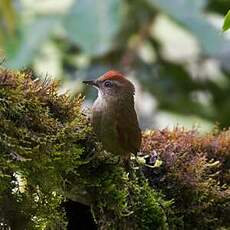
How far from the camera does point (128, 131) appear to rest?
198cm

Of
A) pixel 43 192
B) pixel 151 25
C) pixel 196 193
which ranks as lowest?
pixel 43 192

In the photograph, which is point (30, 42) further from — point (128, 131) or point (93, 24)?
point (128, 131)

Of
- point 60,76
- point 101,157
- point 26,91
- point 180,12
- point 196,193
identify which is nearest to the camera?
point 26,91

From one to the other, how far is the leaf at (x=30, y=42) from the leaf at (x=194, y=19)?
0.50 m

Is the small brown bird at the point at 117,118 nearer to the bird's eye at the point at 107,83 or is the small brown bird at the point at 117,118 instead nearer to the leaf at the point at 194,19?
the bird's eye at the point at 107,83

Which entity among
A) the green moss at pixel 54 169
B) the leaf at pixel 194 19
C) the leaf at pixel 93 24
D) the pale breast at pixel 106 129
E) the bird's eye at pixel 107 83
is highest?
the leaf at pixel 194 19

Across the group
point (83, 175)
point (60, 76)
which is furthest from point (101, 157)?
point (60, 76)

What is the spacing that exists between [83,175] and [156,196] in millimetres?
227

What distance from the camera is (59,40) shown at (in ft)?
16.2

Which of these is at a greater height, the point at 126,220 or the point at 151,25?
the point at 151,25

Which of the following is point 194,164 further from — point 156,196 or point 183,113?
point 183,113

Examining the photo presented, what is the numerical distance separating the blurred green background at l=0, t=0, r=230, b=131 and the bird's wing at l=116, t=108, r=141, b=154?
1.76 meters

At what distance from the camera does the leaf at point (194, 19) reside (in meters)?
4.04

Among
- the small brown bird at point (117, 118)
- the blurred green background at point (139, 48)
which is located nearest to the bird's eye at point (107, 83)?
A: the small brown bird at point (117, 118)
